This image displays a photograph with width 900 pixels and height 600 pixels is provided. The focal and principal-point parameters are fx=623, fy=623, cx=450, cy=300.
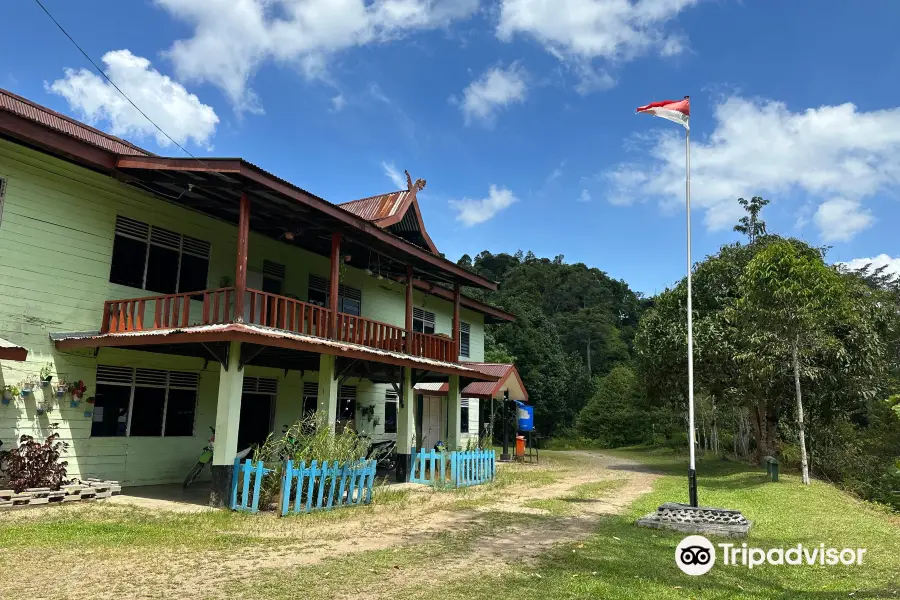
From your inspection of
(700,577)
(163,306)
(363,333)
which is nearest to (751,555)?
(700,577)

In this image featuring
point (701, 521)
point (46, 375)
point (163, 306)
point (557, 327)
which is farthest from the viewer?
point (557, 327)

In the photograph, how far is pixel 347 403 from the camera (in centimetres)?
1833

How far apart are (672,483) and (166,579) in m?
14.0

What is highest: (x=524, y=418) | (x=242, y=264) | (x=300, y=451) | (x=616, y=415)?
(x=242, y=264)

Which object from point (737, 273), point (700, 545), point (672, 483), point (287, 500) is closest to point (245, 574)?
point (287, 500)

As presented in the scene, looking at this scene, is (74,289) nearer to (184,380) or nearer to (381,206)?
(184,380)

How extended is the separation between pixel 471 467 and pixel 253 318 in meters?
6.85

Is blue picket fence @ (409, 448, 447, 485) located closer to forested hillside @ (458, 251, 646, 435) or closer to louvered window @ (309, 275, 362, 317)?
louvered window @ (309, 275, 362, 317)

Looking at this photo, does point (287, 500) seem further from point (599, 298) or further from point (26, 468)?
point (599, 298)

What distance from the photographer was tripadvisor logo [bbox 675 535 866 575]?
6.80m

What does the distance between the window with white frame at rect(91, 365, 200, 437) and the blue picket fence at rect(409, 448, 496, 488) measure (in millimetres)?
5025

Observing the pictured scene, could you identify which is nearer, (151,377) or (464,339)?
(151,377)

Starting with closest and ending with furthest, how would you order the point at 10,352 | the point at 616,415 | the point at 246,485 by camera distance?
the point at 10,352 < the point at 246,485 < the point at 616,415

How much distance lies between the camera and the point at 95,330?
1158 cm
